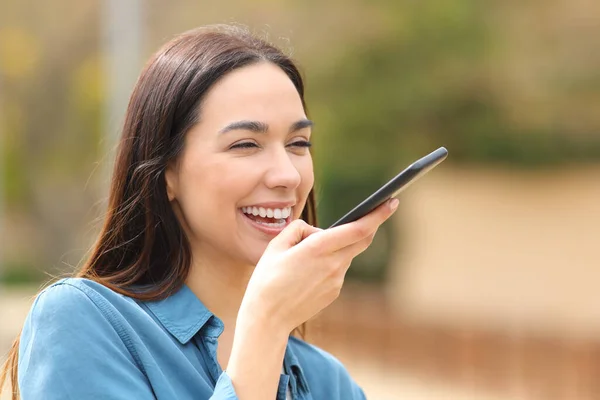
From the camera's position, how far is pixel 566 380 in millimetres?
10250

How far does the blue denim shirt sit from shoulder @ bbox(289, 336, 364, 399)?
178 millimetres

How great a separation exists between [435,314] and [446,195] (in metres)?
1.79

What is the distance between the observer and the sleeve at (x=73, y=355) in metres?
2.10

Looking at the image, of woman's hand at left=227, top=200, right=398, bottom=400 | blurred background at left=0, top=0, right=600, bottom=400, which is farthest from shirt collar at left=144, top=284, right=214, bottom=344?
blurred background at left=0, top=0, right=600, bottom=400

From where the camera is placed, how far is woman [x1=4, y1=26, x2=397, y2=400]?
216 cm

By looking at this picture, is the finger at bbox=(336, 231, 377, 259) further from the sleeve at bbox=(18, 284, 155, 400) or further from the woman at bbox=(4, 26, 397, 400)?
the sleeve at bbox=(18, 284, 155, 400)

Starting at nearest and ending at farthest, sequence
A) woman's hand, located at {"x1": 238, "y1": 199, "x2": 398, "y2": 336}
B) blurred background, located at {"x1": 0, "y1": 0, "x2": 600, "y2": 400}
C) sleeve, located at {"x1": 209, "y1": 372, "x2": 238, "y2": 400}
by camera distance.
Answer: sleeve, located at {"x1": 209, "y1": 372, "x2": 238, "y2": 400} < woman's hand, located at {"x1": 238, "y1": 199, "x2": 398, "y2": 336} < blurred background, located at {"x1": 0, "y1": 0, "x2": 600, "y2": 400}

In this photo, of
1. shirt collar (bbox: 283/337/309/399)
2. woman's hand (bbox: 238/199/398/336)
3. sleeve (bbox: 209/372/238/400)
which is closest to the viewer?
sleeve (bbox: 209/372/238/400)

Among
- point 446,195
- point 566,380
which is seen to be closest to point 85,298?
point 566,380

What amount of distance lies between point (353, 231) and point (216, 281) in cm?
50

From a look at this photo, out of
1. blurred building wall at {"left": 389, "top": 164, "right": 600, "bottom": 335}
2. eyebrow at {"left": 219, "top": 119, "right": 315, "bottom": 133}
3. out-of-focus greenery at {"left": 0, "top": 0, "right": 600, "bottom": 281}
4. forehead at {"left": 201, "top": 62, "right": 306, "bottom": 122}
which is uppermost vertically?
forehead at {"left": 201, "top": 62, "right": 306, "bottom": 122}

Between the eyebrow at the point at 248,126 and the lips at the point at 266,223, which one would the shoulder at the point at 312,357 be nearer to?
the lips at the point at 266,223

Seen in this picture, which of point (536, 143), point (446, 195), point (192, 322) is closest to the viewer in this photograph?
point (192, 322)

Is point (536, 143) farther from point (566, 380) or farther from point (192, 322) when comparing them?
point (192, 322)
